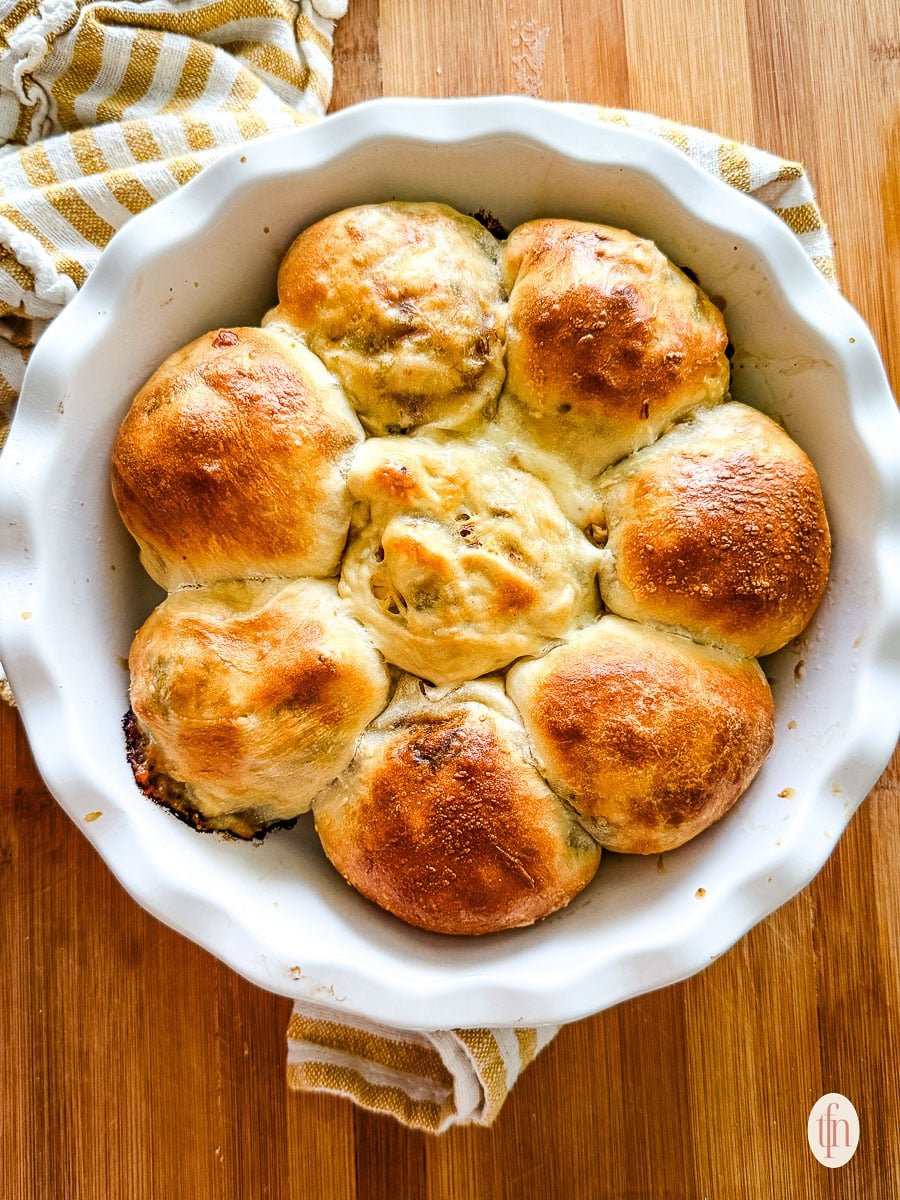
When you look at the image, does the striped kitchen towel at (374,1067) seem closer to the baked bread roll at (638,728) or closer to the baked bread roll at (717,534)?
the baked bread roll at (638,728)

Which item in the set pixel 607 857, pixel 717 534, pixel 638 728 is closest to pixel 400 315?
pixel 717 534

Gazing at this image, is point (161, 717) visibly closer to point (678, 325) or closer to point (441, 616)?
point (441, 616)

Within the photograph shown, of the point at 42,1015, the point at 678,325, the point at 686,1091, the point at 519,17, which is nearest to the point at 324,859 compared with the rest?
the point at 42,1015

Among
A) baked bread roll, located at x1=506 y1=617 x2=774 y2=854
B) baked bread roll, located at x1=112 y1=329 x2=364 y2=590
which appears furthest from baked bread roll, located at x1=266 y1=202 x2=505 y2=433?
baked bread roll, located at x1=506 y1=617 x2=774 y2=854
